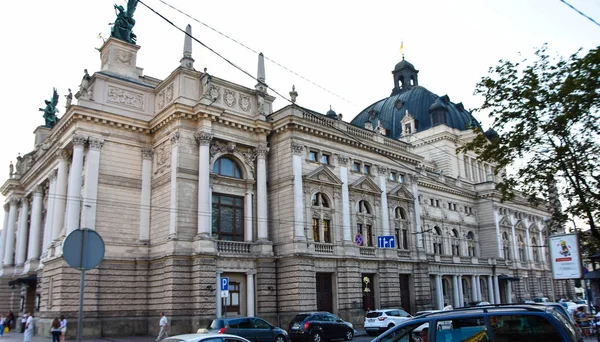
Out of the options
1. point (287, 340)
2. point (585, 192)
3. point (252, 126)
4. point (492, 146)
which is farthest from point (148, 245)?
point (585, 192)

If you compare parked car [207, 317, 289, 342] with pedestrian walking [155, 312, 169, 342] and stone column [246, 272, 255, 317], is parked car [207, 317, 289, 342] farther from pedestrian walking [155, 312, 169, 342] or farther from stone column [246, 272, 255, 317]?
stone column [246, 272, 255, 317]

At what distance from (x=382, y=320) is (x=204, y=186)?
47.0ft

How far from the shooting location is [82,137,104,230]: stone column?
33.5 metres

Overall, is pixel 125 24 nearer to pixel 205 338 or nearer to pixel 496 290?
pixel 205 338

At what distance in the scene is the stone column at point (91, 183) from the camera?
33531 mm

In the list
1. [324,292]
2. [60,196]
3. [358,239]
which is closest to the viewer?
[60,196]

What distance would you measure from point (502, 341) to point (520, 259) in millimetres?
65879

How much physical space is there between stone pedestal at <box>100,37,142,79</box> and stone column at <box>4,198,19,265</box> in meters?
22.9

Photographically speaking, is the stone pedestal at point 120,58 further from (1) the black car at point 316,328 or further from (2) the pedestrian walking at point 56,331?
(1) the black car at point 316,328

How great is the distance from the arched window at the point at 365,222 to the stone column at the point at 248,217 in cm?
953

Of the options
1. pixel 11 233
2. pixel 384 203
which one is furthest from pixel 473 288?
pixel 11 233

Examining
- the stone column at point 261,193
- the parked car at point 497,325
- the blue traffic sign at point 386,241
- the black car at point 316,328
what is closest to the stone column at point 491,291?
the blue traffic sign at point 386,241

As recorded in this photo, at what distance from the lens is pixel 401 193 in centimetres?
4681

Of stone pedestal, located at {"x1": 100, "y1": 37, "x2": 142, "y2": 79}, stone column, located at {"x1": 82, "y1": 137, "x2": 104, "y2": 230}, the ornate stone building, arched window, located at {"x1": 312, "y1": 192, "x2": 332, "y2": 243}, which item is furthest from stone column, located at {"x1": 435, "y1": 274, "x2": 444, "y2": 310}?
stone pedestal, located at {"x1": 100, "y1": 37, "x2": 142, "y2": 79}
